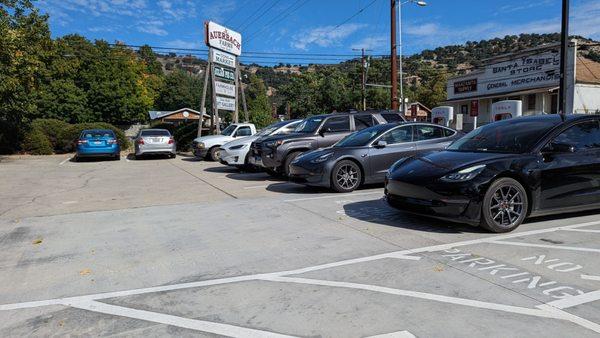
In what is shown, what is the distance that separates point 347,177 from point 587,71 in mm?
31595

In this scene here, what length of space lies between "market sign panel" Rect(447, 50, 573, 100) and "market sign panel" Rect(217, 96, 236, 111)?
70.9 feet

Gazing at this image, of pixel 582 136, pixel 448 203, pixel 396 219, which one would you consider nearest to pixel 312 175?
pixel 396 219

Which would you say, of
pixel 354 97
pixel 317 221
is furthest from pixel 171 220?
pixel 354 97

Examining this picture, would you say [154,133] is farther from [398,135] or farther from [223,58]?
[398,135]

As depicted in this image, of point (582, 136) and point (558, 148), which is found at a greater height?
point (582, 136)

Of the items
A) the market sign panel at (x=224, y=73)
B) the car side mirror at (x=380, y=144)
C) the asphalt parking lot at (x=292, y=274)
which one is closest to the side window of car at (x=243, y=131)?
the market sign panel at (x=224, y=73)

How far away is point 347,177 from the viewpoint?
9766mm

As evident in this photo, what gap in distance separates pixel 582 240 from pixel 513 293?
2.30m

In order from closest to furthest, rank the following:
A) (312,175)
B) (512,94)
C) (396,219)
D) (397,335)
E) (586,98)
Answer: (397,335) → (396,219) → (312,175) → (586,98) → (512,94)

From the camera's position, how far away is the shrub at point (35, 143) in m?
24.6

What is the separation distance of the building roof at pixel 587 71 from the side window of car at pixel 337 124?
25492 millimetres

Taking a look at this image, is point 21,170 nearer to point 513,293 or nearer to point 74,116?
point 513,293

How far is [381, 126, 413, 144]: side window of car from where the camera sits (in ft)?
32.9

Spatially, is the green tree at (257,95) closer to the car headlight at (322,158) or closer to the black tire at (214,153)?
the black tire at (214,153)
